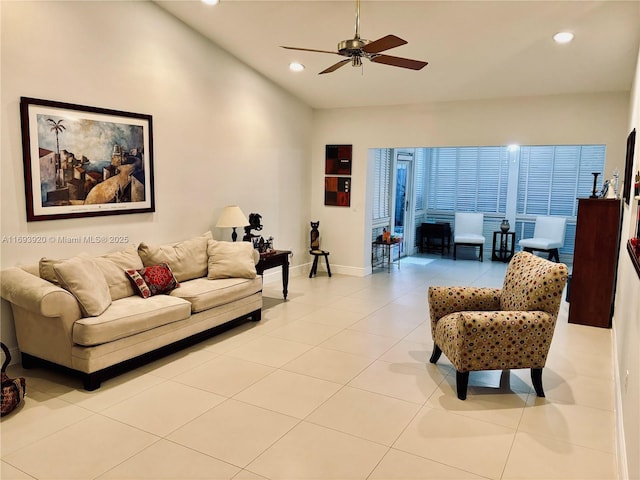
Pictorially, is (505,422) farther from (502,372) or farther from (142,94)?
(142,94)

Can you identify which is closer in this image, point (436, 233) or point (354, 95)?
point (354, 95)

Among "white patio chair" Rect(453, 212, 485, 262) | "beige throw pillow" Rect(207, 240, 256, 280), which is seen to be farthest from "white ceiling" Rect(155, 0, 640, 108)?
"white patio chair" Rect(453, 212, 485, 262)

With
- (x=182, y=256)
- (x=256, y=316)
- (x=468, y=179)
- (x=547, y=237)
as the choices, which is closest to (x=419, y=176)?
(x=468, y=179)

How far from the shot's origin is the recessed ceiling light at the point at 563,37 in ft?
14.2

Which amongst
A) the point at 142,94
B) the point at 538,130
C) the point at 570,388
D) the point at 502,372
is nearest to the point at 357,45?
the point at 142,94

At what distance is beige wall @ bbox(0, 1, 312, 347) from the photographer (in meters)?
3.67

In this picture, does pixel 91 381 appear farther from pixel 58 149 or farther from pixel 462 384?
pixel 462 384

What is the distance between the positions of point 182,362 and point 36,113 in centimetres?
234

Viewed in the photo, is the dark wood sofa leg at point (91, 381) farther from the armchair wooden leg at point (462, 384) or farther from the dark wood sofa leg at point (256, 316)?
the armchair wooden leg at point (462, 384)

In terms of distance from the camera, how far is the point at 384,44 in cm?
318

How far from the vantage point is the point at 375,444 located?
2699mm

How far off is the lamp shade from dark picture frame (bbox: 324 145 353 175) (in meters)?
2.36

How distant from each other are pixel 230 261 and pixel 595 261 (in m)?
3.79

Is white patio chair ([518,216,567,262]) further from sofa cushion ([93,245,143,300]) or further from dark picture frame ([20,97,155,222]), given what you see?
sofa cushion ([93,245,143,300])
